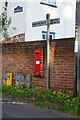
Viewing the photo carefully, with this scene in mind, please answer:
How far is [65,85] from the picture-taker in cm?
1038

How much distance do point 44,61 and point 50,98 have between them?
2370 millimetres

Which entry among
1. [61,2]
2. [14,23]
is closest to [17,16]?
[14,23]

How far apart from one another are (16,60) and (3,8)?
8.37 meters

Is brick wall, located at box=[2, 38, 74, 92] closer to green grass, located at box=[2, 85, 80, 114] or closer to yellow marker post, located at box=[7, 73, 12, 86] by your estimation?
yellow marker post, located at box=[7, 73, 12, 86]

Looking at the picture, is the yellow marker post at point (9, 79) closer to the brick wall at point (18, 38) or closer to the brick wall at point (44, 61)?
the brick wall at point (44, 61)

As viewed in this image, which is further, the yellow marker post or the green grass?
the yellow marker post

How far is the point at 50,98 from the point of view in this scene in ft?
30.1

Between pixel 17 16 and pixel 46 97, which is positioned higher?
pixel 17 16

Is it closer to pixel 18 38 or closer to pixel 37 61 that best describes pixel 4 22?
pixel 18 38

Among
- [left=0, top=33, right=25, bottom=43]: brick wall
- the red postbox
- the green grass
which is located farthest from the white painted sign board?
the green grass

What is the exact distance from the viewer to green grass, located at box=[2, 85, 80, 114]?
7615 millimetres

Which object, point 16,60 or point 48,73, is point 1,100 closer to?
point 48,73

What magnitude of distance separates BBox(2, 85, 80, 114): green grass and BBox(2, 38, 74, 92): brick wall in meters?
0.47

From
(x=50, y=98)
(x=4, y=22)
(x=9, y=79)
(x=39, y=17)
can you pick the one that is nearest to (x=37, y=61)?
(x=9, y=79)
